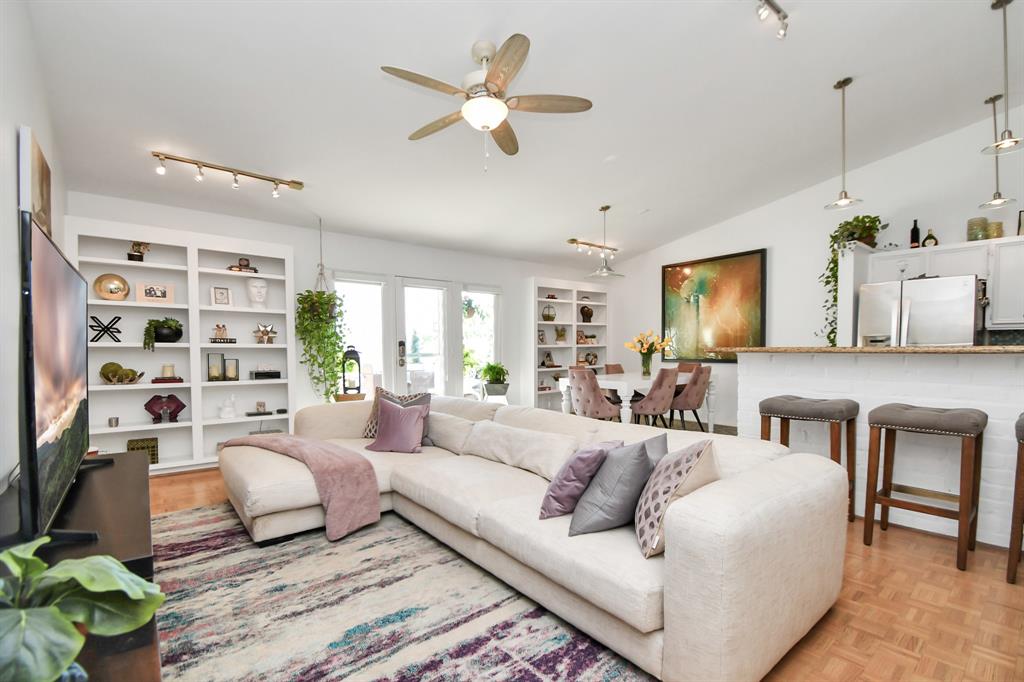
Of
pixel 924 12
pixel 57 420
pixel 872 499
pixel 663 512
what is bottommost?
pixel 872 499

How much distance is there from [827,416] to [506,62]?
109 inches

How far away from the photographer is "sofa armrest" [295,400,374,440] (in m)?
3.89

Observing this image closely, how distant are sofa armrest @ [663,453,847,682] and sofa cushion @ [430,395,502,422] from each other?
7.00 ft

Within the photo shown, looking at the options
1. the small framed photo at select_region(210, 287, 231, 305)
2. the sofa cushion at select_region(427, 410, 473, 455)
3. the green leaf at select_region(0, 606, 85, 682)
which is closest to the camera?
the green leaf at select_region(0, 606, 85, 682)

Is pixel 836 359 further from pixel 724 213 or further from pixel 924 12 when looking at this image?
pixel 724 213

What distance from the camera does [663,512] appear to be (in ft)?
5.62

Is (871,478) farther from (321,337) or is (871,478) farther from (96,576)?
(321,337)

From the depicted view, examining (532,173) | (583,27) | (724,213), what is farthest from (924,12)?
(724,213)

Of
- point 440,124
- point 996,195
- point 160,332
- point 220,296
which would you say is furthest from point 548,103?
point 160,332

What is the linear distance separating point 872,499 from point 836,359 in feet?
3.19

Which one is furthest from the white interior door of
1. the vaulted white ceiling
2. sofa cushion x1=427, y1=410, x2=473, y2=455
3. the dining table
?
sofa cushion x1=427, y1=410, x2=473, y2=455

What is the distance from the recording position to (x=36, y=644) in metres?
0.49

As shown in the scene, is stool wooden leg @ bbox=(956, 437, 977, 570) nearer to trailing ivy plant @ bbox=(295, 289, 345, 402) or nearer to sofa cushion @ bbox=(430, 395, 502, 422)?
sofa cushion @ bbox=(430, 395, 502, 422)

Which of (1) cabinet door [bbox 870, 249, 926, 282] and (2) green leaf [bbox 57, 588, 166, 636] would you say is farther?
(1) cabinet door [bbox 870, 249, 926, 282]
